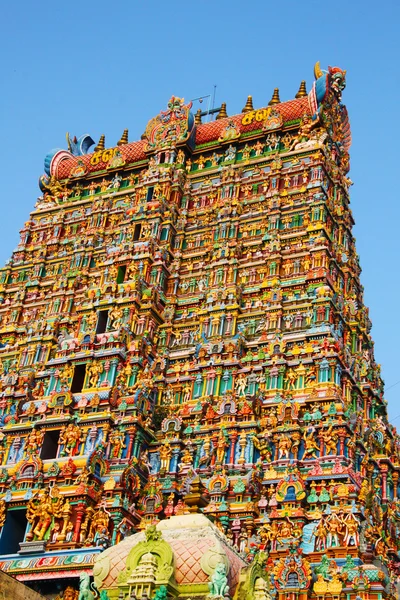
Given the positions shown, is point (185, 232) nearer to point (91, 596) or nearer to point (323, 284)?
point (323, 284)

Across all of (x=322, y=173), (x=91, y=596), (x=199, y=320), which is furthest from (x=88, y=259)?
(x=91, y=596)

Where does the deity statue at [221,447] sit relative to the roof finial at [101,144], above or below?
below

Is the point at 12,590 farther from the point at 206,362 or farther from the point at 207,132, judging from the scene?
the point at 207,132

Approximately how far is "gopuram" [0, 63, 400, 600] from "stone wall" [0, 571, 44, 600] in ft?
10.4

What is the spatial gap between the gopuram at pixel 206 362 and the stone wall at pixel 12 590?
125 inches

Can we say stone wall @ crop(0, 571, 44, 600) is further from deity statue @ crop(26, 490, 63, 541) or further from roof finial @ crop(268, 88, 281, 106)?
roof finial @ crop(268, 88, 281, 106)

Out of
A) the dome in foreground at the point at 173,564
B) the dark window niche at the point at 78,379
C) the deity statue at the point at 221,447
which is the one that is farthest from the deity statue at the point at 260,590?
the dark window niche at the point at 78,379

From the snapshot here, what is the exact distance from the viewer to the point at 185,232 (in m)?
40.3

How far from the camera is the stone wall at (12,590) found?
1984cm

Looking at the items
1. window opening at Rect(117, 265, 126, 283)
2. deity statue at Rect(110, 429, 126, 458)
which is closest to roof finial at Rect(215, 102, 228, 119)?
window opening at Rect(117, 265, 126, 283)

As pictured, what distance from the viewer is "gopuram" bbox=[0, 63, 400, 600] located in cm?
2808

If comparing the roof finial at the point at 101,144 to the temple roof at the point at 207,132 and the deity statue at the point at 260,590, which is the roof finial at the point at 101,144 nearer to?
the temple roof at the point at 207,132

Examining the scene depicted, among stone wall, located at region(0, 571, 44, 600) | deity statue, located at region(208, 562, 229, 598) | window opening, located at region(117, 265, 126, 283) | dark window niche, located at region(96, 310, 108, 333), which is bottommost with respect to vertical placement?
deity statue, located at region(208, 562, 229, 598)

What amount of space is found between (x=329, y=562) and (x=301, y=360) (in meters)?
8.48
